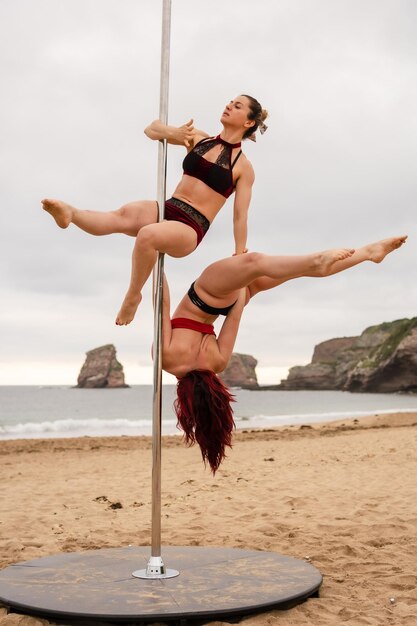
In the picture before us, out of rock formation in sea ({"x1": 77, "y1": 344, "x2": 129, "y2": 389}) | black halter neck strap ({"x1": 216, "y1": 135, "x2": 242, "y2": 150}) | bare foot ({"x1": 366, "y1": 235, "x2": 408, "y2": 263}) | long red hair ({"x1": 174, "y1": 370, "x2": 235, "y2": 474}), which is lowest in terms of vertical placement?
long red hair ({"x1": 174, "y1": 370, "x2": 235, "y2": 474})

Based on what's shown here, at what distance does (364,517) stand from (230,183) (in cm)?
411

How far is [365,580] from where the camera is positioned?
4.92 m

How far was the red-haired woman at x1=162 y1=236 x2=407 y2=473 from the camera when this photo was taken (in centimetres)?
435

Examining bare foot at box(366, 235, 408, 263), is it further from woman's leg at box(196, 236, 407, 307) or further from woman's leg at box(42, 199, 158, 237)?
woman's leg at box(42, 199, 158, 237)

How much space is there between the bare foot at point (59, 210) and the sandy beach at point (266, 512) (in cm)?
232

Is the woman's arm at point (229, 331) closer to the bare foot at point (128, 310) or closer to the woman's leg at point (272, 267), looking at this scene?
the woman's leg at point (272, 267)

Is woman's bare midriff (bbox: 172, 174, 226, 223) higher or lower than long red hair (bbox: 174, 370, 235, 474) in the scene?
higher

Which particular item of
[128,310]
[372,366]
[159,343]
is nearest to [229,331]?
[159,343]

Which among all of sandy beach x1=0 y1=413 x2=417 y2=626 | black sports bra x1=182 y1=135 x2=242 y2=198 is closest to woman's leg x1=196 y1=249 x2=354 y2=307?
black sports bra x1=182 y1=135 x2=242 y2=198

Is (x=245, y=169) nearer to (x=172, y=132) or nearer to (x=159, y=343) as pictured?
(x=172, y=132)

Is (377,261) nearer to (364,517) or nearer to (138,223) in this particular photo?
(138,223)

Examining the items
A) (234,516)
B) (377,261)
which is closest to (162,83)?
(377,261)

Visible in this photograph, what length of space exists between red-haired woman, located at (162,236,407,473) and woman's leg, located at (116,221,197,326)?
24 cm

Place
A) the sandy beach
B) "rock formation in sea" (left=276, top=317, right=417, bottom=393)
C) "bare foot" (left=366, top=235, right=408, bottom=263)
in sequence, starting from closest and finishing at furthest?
1. "bare foot" (left=366, top=235, right=408, bottom=263)
2. the sandy beach
3. "rock formation in sea" (left=276, top=317, right=417, bottom=393)
